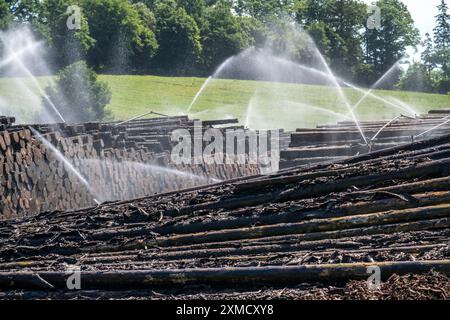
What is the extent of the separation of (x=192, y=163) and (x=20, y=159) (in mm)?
7874

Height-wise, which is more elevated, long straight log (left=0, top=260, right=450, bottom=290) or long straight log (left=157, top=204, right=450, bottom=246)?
long straight log (left=157, top=204, right=450, bottom=246)

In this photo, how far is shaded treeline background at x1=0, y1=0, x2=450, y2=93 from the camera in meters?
72.9

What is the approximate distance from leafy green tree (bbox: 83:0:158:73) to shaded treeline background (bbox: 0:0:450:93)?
0.33ft

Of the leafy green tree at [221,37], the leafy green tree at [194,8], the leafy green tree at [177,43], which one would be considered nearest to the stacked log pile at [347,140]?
the leafy green tree at [177,43]

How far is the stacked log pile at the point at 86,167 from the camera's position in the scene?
623 inches

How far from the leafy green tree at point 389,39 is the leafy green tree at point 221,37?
15191 mm

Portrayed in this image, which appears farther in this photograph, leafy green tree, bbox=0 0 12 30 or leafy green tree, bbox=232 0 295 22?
leafy green tree, bbox=232 0 295 22

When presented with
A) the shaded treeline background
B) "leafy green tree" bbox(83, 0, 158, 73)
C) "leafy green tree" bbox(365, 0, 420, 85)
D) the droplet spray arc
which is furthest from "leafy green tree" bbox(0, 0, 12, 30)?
the droplet spray arc

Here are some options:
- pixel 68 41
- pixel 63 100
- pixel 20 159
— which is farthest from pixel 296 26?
pixel 20 159

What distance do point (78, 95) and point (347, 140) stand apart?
38850mm

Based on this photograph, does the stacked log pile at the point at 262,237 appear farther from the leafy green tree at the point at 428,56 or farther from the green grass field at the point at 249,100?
the leafy green tree at the point at 428,56

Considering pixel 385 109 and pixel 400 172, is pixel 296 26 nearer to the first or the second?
pixel 385 109

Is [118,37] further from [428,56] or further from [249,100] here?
[428,56]

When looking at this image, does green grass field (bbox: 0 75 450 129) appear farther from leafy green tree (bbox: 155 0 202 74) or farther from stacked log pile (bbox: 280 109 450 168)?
stacked log pile (bbox: 280 109 450 168)
